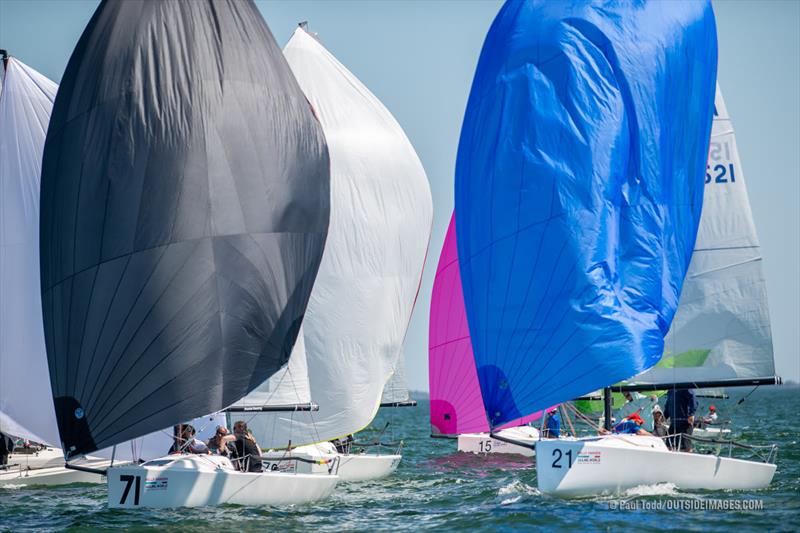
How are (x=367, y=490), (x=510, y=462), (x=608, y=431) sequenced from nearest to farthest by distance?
(x=608, y=431), (x=367, y=490), (x=510, y=462)

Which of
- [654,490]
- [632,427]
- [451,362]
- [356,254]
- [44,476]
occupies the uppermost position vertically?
[356,254]

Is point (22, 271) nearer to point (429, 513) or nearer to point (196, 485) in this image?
point (196, 485)

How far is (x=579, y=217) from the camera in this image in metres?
19.4

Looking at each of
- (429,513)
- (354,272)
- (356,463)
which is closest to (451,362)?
(356,463)

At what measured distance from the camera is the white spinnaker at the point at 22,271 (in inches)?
931

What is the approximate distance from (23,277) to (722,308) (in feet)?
42.8

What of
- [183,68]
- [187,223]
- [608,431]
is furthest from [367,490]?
[183,68]

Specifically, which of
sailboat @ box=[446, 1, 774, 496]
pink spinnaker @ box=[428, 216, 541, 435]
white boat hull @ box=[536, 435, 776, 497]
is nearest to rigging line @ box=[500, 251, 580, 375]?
sailboat @ box=[446, 1, 774, 496]

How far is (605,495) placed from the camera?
1897cm

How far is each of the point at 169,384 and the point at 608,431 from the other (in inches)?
274

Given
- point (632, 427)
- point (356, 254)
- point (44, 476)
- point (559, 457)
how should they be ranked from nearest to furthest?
point (559, 457), point (632, 427), point (44, 476), point (356, 254)

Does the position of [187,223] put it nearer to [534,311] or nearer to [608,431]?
[534,311]

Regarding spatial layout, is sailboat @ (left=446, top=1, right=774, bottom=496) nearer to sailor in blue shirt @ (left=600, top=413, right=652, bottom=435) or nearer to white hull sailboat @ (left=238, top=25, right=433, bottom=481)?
sailor in blue shirt @ (left=600, top=413, right=652, bottom=435)

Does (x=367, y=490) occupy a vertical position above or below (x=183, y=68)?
below
